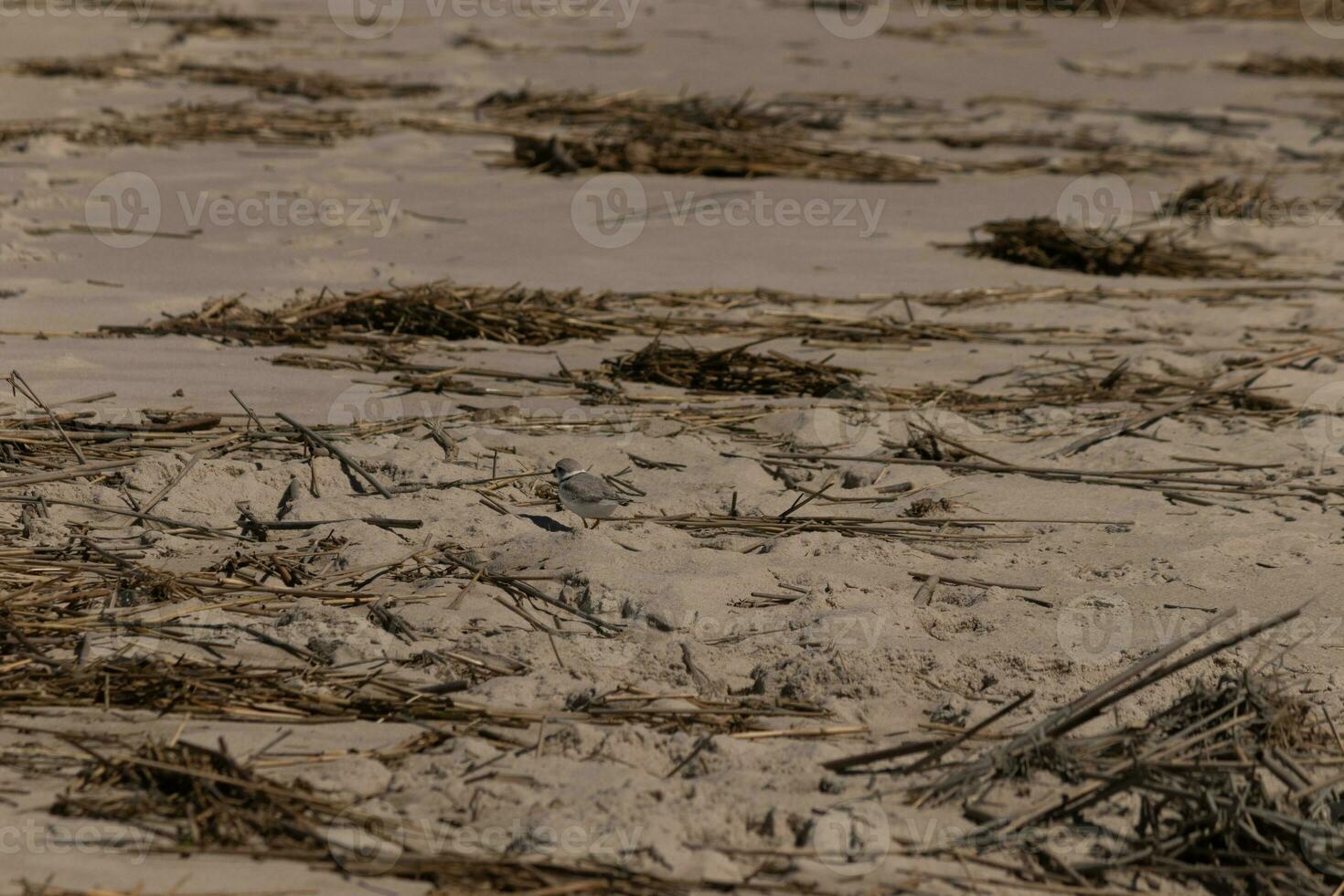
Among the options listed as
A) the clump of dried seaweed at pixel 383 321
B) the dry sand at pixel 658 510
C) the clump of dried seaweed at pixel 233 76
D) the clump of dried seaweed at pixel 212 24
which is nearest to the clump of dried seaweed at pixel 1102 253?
the dry sand at pixel 658 510

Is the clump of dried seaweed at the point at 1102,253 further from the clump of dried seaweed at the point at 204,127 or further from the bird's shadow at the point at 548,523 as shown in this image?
the clump of dried seaweed at the point at 204,127

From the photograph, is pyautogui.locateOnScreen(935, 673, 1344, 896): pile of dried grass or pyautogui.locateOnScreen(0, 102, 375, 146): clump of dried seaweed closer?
pyautogui.locateOnScreen(935, 673, 1344, 896): pile of dried grass

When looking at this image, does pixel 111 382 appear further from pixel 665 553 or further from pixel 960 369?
pixel 960 369

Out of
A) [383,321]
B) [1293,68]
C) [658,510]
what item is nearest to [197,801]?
[658,510]

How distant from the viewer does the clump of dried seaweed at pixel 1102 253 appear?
5520mm

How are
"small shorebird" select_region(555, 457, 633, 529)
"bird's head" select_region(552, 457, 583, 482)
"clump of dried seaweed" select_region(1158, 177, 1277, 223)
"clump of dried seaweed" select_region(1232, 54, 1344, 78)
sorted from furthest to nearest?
"clump of dried seaweed" select_region(1232, 54, 1344, 78), "clump of dried seaweed" select_region(1158, 177, 1277, 223), "bird's head" select_region(552, 457, 583, 482), "small shorebird" select_region(555, 457, 633, 529)

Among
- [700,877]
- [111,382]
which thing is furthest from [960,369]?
[700,877]

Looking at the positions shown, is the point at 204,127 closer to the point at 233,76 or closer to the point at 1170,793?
the point at 233,76

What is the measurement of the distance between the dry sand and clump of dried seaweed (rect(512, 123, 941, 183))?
6.4 inches

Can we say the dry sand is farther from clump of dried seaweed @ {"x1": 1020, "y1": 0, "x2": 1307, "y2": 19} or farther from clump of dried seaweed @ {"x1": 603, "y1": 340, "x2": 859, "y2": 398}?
clump of dried seaweed @ {"x1": 1020, "y1": 0, "x2": 1307, "y2": 19}

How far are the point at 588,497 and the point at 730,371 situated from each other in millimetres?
1260

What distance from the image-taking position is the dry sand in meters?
2.07

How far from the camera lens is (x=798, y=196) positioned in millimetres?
6422

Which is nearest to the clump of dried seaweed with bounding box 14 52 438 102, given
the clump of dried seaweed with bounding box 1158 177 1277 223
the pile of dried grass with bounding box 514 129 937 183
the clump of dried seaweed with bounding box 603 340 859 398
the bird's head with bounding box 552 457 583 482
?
the pile of dried grass with bounding box 514 129 937 183
